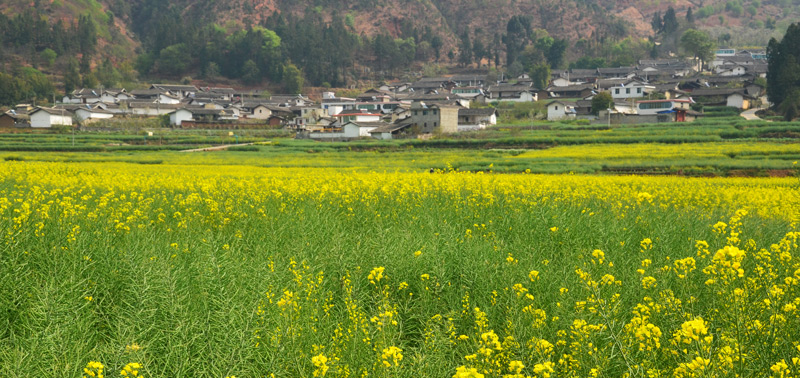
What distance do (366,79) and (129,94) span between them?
4225cm

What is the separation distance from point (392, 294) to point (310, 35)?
10790cm

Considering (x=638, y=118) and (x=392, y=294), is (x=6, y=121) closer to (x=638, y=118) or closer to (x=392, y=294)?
(x=638, y=118)

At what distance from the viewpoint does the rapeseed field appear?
391 centimetres

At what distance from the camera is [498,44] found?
406 feet

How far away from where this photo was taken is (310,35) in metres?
108

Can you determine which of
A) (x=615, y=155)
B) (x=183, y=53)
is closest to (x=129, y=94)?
(x=183, y=53)

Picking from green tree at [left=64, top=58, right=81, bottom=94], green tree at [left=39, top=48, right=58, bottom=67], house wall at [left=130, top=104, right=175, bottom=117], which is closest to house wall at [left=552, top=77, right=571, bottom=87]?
house wall at [left=130, top=104, right=175, bottom=117]

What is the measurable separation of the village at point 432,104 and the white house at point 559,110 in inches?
4.7

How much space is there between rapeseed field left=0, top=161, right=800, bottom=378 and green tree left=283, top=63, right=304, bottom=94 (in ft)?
292

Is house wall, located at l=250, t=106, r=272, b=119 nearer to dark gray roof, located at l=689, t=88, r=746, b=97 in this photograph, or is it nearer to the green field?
dark gray roof, located at l=689, t=88, r=746, b=97

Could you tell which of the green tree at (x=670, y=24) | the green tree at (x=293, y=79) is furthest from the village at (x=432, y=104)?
the green tree at (x=670, y=24)

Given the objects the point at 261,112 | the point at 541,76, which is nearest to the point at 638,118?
the point at 541,76

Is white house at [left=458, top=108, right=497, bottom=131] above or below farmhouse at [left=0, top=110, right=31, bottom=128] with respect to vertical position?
below

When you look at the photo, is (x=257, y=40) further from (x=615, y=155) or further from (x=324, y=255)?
(x=324, y=255)
